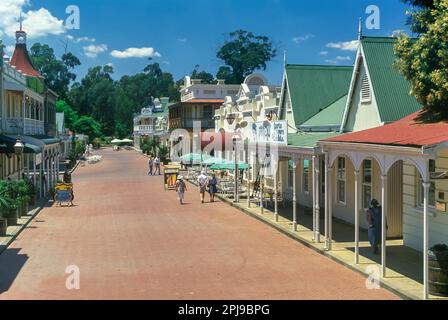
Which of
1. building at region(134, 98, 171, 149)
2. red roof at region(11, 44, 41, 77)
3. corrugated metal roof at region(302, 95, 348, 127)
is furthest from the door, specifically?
building at region(134, 98, 171, 149)

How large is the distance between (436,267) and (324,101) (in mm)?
17269

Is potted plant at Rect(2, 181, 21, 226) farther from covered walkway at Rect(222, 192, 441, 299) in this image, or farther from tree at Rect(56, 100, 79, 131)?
tree at Rect(56, 100, 79, 131)

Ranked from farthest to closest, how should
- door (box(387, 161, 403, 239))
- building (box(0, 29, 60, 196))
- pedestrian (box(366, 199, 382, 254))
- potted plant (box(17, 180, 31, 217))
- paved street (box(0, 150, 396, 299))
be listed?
1. building (box(0, 29, 60, 196))
2. potted plant (box(17, 180, 31, 217))
3. door (box(387, 161, 403, 239))
4. pedestrian (box(366, 199, 382, 254))
5. paved street (box(0, 150, 396, 299))

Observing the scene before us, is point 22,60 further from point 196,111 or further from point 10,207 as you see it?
point 10,207

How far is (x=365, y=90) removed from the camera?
19750mm

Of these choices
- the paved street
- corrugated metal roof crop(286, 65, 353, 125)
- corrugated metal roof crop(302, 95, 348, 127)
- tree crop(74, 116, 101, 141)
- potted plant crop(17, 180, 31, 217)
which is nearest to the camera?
the paved street

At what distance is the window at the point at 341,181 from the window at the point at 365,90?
9.02 feet

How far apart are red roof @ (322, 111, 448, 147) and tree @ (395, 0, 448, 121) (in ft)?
2.11

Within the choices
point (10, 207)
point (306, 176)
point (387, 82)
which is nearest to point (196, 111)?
point (306, 176)

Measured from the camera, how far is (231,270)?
13719 mm

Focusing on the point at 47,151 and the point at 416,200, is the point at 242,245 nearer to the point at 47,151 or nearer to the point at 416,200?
the point at 416,200

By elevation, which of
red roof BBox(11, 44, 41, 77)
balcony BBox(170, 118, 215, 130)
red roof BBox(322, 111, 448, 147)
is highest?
red roof BBox(11, 44, 41, 77)

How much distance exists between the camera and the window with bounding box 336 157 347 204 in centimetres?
2166
